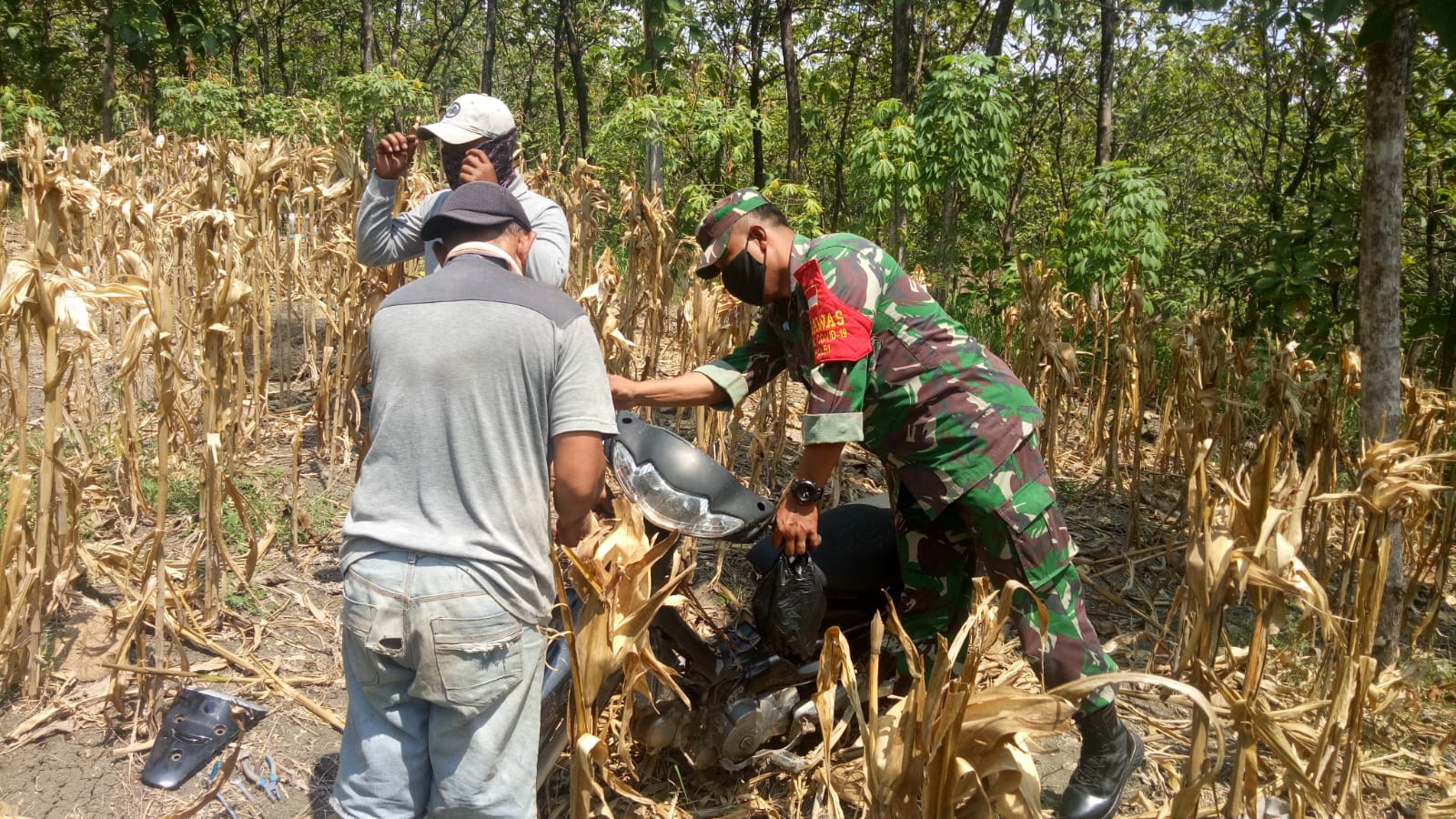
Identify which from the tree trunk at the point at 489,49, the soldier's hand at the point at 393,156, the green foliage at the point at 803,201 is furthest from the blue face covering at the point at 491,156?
the tree trunk at the point at 489,49

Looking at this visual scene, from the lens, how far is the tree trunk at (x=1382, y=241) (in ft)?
9.92

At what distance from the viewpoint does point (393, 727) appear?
1819 mm

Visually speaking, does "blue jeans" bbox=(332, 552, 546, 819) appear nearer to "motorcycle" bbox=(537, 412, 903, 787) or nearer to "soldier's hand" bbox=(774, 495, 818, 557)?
"motorcycle" bbox=(537, 412, 903, 787)

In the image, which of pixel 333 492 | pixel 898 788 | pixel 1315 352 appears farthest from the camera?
pixel 1315 352

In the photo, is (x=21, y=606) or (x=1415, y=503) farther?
(x=1415, y=503)

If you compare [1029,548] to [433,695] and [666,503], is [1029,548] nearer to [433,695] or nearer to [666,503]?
[666,503]

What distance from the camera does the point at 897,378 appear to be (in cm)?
244

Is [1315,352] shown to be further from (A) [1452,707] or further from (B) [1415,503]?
(A) [1452,707]

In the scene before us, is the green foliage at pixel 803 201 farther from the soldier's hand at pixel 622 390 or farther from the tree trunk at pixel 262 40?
the tree trunk at pixel 262 40

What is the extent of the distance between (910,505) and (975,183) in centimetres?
614

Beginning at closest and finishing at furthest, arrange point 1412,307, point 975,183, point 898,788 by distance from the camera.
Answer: point 898,788 < point 1412,307 < point 975,183

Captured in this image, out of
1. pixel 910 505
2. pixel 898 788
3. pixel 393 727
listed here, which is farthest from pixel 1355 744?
pixel 393 727

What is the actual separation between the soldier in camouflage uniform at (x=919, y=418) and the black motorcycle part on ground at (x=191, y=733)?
1.41 m

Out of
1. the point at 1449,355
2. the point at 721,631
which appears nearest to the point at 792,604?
the point at 721,631
